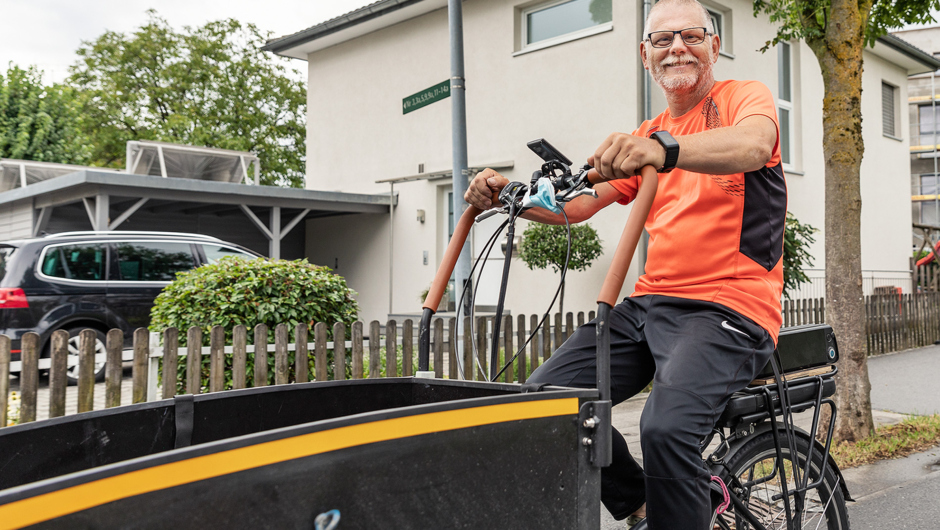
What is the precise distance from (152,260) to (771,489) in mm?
9012

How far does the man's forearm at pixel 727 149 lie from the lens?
1860 millimetres

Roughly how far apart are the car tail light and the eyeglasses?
8.49m

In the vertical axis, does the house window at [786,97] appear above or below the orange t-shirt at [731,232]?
above

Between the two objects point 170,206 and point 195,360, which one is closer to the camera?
point 195,360

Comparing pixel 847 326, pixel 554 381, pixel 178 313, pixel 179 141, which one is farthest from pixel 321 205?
pixel 179 141

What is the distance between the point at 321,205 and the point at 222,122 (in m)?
20.9

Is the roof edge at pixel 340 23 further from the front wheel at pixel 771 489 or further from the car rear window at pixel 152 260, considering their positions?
the front wheel at pixel 771 489

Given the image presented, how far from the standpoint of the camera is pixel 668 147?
5.88ft

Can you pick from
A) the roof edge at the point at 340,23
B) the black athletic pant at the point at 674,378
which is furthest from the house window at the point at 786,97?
the black athletic pant at the point at 674,378

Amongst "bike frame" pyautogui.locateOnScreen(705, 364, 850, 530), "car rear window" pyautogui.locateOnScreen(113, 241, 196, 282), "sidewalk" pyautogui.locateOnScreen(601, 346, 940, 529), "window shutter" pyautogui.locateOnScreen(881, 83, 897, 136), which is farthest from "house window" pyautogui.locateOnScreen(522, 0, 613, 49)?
"bike frame" pyautogui.locateOnScreen(705, 364, 850, 530)

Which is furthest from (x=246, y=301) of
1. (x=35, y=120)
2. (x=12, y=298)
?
(x=35, y=120)

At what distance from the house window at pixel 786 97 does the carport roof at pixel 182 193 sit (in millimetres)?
8175

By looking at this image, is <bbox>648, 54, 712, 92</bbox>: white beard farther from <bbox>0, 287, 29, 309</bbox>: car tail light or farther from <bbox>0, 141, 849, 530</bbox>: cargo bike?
<bbox>0, 287, 29, 309</bbox>: car tail light

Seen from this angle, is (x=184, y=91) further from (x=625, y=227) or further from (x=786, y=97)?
(x=625, y=227)
